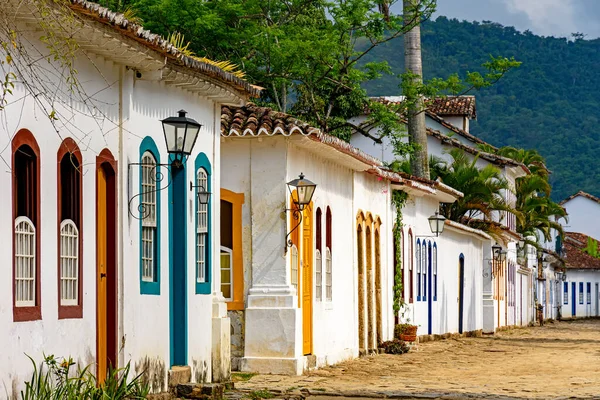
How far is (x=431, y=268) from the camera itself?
3108 cm

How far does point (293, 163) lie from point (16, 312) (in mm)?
9286

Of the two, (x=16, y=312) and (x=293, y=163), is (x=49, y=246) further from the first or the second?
(x=293, y=163)

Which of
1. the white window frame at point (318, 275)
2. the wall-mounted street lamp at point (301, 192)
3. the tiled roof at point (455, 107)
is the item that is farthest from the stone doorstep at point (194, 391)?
the tiled roof at point (455, 107)

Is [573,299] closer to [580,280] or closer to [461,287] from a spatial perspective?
[580,280]

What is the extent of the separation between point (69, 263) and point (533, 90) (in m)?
111

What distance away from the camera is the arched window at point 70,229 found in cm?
1120

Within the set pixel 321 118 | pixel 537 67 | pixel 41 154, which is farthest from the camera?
pixel 537 67

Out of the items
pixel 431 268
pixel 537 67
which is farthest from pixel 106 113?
pixel 537 67

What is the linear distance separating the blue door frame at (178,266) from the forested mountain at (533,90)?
84.6 m

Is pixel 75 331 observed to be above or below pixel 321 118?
below

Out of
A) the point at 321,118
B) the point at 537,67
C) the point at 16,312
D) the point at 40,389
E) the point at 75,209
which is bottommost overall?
the point at 40,389

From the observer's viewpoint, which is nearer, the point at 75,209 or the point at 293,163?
the point at 75,209

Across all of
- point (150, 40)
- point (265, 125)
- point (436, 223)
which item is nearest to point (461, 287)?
point (436, 223)

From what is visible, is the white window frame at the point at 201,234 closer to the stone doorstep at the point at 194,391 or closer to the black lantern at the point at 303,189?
the stone doorstep at the point at 194,391
